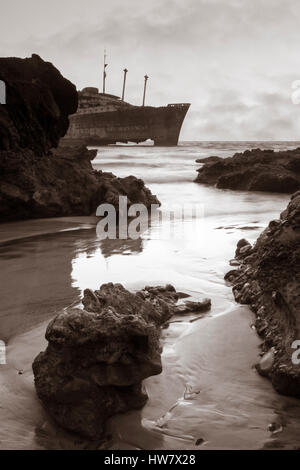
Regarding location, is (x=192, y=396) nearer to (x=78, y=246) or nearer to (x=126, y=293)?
(x=126, y=293)

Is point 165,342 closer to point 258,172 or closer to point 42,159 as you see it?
point 42,159

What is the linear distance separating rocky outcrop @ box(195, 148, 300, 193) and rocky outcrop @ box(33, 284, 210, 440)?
9372mm

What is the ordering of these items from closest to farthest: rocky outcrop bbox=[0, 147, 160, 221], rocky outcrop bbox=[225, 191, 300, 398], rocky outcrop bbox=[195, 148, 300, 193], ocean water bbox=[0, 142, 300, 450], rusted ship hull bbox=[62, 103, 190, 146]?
ocean water bbox=[0, 142, 300, 450] → rocky outcrop bbox=[225, 191, 300, 398] → rocky outcrop bbox=[0, 147, 160, 221] → rocky outcrop bbox=[195, 148, 300, 193] → rusted ship hull bbox=[62, 103, 190, 146]

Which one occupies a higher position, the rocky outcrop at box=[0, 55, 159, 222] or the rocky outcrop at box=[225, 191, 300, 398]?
the rocky outcrop at box=[0, 55, 159, 222]

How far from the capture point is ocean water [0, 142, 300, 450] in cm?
176

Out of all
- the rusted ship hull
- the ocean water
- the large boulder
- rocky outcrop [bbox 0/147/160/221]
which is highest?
the rusted ship hull

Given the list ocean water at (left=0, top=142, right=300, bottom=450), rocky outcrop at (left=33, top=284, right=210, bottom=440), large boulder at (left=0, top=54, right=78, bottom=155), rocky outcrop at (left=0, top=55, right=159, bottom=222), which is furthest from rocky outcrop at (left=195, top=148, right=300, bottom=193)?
rocky outcrop at (left=33, top=284, right=210, bottom=440)

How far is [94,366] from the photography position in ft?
6.13

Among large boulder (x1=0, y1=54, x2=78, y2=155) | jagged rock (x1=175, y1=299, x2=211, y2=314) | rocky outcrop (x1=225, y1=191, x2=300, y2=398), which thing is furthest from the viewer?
large boulder (x1=0, y1=54, x2=78, y2=155)

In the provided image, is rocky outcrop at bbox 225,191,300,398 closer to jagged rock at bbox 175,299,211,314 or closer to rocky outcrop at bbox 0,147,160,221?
jagged rock at bbox 175,299,211,314
